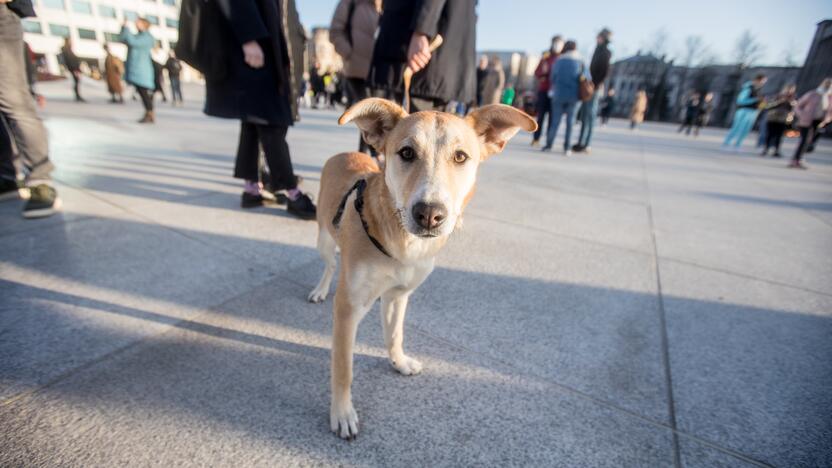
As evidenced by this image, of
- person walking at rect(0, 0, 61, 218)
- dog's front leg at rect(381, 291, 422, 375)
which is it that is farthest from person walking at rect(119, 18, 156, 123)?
dog's front leg at rect(381, 291, 422, 375)

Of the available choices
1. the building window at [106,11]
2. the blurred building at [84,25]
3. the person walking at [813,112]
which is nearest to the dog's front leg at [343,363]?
the person walking at [813,112]

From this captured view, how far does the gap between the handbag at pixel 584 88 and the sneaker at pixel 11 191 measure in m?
9.49

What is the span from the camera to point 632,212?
16.1ft

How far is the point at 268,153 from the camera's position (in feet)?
12.0

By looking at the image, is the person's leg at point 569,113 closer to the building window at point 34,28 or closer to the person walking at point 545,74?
the person walking at point 545,74

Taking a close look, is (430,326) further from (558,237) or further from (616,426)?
(558,237)

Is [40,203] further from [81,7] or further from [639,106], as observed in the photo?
[81,7]

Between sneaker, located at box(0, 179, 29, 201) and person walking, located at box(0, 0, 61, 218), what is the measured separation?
31 cm

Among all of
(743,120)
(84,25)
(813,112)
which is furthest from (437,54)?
(84,25)

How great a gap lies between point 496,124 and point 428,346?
131cm

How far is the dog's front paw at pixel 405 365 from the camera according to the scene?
6.15 ft

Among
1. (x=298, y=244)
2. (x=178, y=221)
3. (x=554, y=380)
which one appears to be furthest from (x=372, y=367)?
(x=178, y=221)

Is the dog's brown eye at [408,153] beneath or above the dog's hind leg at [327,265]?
above

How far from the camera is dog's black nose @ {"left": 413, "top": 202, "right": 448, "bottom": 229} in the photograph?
1.38 metres
